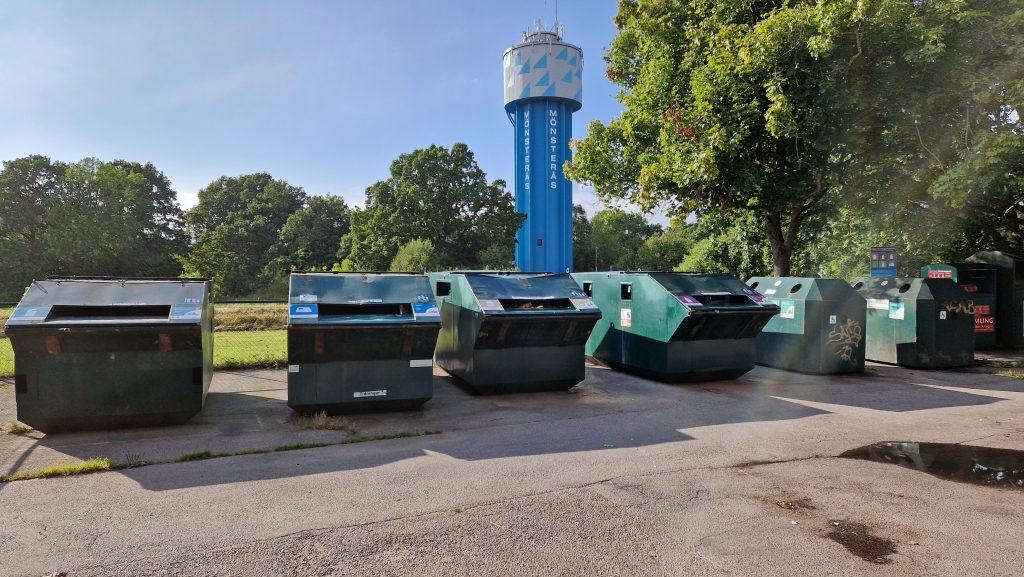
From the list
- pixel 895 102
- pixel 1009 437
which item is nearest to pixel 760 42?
pixel 895 102

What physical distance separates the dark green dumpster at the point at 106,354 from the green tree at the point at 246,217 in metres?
41.1

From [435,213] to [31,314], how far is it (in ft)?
105

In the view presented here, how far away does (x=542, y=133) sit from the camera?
141 feet

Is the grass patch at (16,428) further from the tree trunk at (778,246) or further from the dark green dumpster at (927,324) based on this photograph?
the tree trunk at (778,246)

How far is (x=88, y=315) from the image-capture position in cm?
559

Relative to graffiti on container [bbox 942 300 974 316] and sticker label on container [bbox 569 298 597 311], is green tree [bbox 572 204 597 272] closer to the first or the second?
graffiti on container [bbox 942 300 974 316]

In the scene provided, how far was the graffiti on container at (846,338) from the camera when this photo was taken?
941 cm

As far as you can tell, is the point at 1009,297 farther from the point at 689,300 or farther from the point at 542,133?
the point at 542,133

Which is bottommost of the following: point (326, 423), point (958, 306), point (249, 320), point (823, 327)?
point (326, 423)

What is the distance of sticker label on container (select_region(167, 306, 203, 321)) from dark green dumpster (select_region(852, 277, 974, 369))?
10032mm

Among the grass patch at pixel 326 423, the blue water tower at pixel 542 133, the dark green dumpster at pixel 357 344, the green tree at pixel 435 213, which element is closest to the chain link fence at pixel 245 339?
the dark green dumpster at pixel 357 344

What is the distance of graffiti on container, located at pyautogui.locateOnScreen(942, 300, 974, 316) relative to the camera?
9961mm

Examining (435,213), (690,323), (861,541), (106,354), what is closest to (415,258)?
(435,213)

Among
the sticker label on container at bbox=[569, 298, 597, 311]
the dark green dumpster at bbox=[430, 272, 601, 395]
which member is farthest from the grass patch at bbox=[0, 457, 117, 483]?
the sticker label on container at bbox=[569, 298, 597, 311]
